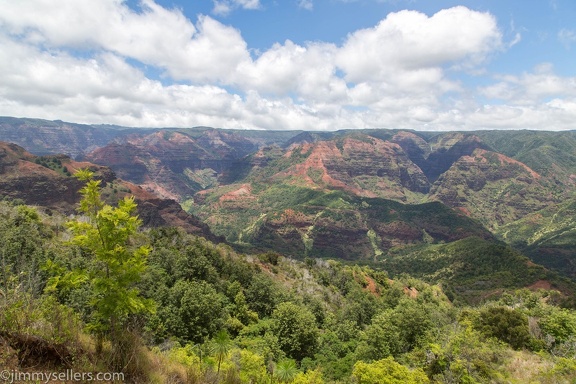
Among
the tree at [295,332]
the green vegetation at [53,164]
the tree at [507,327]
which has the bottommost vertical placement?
the tree at [295,332]

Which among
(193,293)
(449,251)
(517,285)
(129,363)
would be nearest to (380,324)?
(193,293)

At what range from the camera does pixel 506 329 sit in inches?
1334

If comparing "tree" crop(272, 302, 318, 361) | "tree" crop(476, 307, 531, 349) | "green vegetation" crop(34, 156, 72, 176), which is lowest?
"tree" crop(272, 302, 318, 361)

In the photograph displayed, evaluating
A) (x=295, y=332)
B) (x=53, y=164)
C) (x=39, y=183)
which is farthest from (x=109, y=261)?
(x=53, y=164)

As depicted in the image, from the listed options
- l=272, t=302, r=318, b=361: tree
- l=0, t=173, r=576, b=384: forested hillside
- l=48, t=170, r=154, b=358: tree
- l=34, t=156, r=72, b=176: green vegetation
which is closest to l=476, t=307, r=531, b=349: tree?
l=0, t=173, r=576, b=384: forested hillside

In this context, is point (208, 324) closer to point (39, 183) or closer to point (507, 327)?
point (507, 327)

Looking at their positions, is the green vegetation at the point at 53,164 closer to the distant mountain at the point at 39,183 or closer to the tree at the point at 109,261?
the distant mountain at the point at 39,183

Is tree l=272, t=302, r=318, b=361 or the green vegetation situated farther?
the green vegetation

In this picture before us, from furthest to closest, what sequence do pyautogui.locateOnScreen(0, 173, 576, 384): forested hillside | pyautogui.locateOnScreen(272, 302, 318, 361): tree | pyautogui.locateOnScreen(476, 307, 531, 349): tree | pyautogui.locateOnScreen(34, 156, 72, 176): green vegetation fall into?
pyautogui.locateOnScreen(34, 156, 72, 176): green vegetation → pyautogui.locateOnScreen(272, 302, 318, 361): tree → pyautogui.locateOnScreen(476, 307, 531, 349): tree → pyautogui.locateOnScreen(0, 173, 576, 384): forested hillside

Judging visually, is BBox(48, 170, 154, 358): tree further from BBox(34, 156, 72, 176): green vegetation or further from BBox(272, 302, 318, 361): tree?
BBox(34, 156, 72, 176): green vegetation

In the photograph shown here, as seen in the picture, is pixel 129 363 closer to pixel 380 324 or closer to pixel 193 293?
pixel 193 293

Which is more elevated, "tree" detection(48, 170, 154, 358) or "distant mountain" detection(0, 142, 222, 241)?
"tree" detection(48, 170, 154, 358)

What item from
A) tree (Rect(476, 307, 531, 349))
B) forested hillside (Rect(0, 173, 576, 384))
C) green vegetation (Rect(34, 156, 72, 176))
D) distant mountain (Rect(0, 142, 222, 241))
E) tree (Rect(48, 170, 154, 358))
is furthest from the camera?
green vegetation (Rect(34, 156, 72, 176))

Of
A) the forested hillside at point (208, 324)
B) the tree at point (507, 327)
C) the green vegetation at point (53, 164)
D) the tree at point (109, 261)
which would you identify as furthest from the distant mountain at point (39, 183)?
the tree at point (109, 261)
